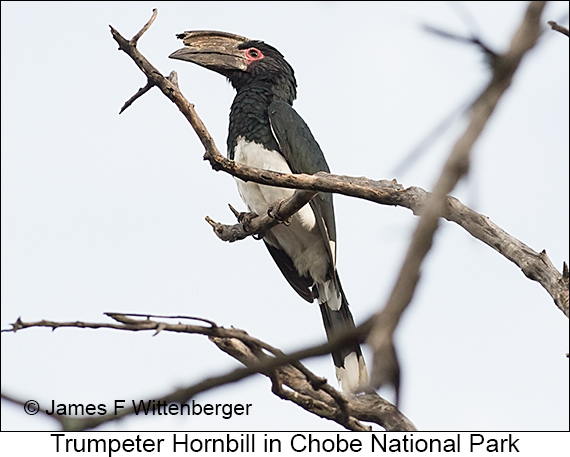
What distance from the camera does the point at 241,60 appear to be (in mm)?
5816

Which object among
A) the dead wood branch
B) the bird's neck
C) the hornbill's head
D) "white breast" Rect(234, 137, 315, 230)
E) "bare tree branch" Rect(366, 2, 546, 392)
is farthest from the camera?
the hornbill's head

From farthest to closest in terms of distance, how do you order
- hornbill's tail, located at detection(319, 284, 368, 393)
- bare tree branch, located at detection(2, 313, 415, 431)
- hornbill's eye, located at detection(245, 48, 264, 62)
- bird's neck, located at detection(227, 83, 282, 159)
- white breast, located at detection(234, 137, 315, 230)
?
hornbill's eye, located at detection(245, 48, 264, 62) → bird's neck, located at detection(227, 83, 282, 159) → white breast, located at detection(234, 137, 315, 230) → hornbill's tail, located at detection(319, 284, 368, 393) → bare tree branch, located at detection(2, 313, 415, 431)

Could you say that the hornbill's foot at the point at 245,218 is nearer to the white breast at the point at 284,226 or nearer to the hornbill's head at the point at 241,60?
the white breast at the point at 284,226

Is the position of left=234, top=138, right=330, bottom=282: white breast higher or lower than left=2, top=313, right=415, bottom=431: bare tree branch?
higher

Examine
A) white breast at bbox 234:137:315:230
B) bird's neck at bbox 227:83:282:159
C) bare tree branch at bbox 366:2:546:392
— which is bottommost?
bare tree branch at bbox 366:2:546:392

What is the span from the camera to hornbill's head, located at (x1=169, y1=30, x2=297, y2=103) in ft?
18.6

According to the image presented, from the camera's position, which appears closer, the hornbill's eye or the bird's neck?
the bird's neck

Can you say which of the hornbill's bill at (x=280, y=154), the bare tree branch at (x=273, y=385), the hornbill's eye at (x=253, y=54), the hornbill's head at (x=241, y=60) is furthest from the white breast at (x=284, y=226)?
the bare tree branch at (x=273, y=385)

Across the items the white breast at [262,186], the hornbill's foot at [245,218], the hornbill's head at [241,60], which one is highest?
the hornbill's head at [241,60]

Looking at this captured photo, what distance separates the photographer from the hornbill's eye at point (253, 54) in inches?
231

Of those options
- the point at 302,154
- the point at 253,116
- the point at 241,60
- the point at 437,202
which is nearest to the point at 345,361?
the point at 302,154

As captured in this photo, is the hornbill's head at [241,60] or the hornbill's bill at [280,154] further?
the hornbill's head at [241,60]

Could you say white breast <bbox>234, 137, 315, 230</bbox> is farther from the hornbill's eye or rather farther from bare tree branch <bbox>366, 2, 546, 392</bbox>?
bare tree branch <bbox>366, 2, 546, 392</bbox>

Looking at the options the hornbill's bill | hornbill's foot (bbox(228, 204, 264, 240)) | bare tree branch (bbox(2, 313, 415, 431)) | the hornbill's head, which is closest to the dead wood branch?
bare tree branch (bbox(2, 313, 415, 431))
